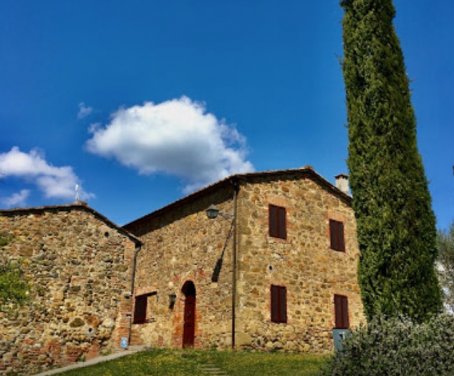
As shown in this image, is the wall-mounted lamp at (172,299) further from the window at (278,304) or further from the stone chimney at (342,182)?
the stone chimney at (342,182)

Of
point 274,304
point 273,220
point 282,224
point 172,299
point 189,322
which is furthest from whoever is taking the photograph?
point 172,299

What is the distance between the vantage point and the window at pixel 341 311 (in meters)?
18.3

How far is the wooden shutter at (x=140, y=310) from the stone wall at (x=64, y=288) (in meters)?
5.24

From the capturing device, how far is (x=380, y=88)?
10.7 metres

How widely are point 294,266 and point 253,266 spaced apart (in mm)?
1970

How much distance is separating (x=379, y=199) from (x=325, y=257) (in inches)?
360

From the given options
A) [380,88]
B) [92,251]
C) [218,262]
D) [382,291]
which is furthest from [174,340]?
[380,88]

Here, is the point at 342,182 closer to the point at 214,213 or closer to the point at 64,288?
the point at 214,213

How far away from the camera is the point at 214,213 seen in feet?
50.7

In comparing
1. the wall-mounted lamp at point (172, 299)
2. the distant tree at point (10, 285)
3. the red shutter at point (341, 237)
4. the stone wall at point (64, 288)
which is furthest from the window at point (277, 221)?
the distant tree at point (10, 285)

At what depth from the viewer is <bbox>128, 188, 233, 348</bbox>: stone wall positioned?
16.5 m

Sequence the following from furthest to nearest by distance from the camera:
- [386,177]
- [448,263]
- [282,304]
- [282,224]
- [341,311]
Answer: [448,263], [341,311], [282,224], [282,304], [386,177]

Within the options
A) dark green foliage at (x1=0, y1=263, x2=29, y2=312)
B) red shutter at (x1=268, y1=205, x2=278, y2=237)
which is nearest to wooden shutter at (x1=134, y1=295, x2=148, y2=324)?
red shutter at (x1=268, y1=205, x2=278, y2=237)

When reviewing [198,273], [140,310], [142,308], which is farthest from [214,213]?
[140,310]
